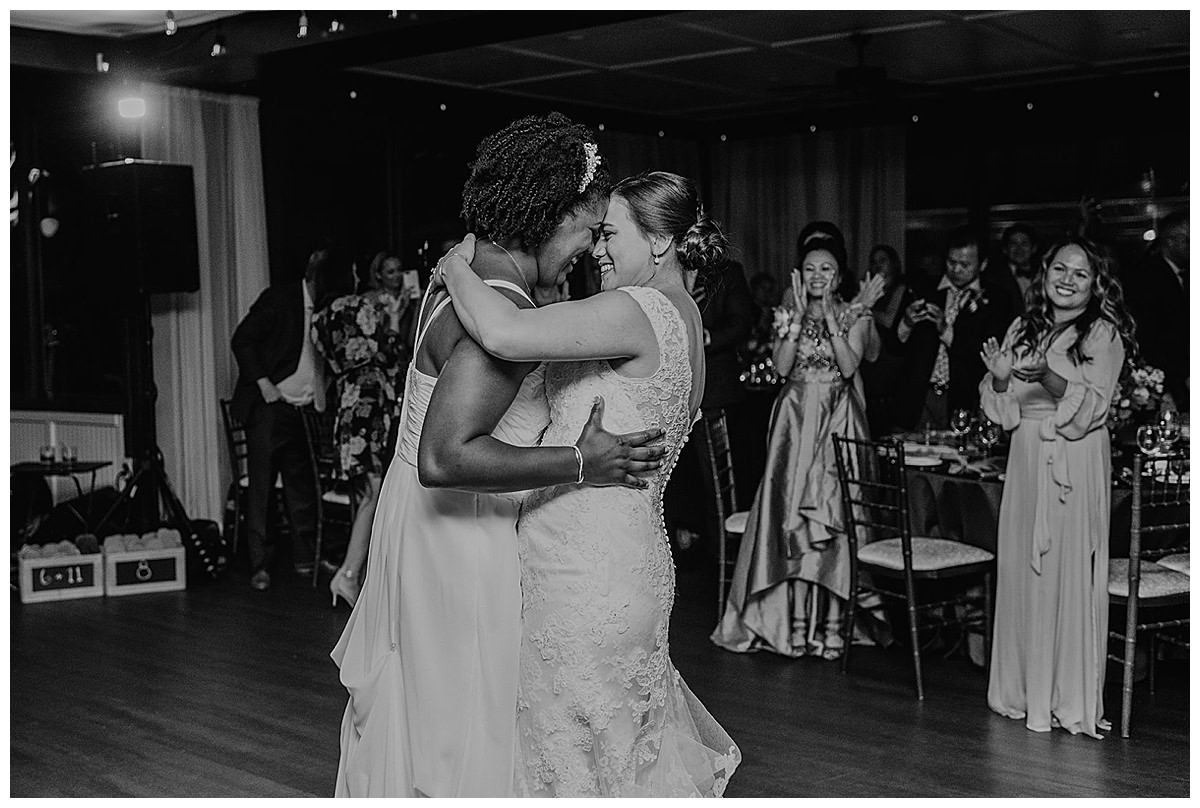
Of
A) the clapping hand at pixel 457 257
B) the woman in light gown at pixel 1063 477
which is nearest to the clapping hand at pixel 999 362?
the woman in light gown at pixel 1063 477

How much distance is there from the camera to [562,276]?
273cm

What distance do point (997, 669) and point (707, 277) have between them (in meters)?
2.30

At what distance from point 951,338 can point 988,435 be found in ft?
Result: 6.91

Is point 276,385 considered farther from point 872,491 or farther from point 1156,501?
point 1156,501

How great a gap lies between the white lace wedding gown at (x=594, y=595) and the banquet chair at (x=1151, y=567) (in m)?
2.26

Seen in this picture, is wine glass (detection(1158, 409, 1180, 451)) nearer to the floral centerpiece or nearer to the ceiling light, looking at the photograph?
the floral centerpiece

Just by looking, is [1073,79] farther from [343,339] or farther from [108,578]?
[108,578]

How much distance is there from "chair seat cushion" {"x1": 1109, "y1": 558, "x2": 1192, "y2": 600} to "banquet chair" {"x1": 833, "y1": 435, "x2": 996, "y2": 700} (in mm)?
532

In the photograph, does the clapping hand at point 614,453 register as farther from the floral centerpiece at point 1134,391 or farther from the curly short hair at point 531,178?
the floral centerpiece at point 1134,391

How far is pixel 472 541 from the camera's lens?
2.72 m

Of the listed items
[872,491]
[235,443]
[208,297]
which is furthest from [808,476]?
[208,297]

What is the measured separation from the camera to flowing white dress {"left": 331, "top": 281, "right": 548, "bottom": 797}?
2711 mm

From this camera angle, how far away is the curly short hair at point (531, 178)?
2.54 metres

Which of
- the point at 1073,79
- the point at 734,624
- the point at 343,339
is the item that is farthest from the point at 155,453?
the point at 1073,79
